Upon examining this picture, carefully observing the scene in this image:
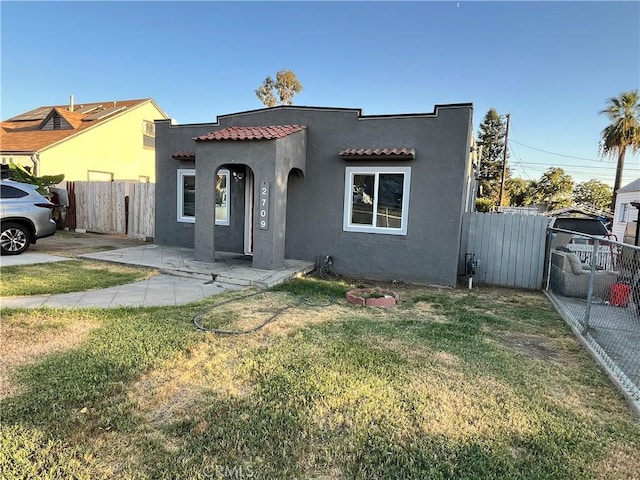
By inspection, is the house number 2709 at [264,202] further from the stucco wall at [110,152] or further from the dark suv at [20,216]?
the stucco wall at [110,152]

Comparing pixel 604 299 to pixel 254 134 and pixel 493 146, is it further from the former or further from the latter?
pixel 493 146

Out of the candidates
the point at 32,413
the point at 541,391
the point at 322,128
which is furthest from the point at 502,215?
the point at 32,413

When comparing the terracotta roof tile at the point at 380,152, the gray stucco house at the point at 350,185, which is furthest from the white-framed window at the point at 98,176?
the terracotta roof tile at the point at 380,152

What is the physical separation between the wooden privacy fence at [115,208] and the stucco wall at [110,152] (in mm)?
4846

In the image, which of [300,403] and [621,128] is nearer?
[300,403]

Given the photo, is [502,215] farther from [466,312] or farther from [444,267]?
[466,312]

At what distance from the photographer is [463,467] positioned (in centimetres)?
237

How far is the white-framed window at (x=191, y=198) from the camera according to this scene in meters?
10.4

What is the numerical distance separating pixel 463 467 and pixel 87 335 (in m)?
4.18

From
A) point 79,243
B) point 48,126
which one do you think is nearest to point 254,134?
point 79,243

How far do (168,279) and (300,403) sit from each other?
541 cm

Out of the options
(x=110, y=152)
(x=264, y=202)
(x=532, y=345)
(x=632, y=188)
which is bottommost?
(x=532, y=345)

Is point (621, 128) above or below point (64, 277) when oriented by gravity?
above

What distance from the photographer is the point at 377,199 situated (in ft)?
29.0
